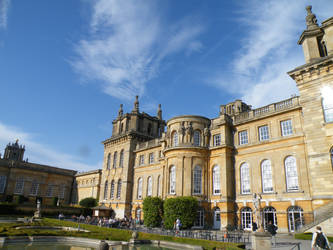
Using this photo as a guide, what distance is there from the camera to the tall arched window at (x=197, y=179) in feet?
97.6

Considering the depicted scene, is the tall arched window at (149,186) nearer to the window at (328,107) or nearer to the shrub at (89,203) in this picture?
the shrub at (89,203)

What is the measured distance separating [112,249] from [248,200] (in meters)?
15.1

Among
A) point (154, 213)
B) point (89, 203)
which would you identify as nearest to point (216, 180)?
point (154, 213)

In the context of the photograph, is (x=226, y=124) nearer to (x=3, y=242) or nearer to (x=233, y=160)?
(x=233, y=160)

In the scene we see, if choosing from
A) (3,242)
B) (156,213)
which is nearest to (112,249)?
(3,242)

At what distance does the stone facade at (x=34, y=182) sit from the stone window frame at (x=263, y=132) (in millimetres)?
44000

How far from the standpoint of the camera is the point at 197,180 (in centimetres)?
3014

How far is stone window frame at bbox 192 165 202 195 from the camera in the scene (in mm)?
29688

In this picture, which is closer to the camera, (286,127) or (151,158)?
(286,127)

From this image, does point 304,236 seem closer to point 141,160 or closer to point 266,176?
point 266,176

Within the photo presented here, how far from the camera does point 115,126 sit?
49281mm

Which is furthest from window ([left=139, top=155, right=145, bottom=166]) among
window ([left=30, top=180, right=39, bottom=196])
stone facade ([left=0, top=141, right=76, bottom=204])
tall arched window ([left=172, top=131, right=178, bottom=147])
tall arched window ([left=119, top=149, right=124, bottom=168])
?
window ([left=30, top=180, right=39, bottom=196])

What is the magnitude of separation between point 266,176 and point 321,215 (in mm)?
6931

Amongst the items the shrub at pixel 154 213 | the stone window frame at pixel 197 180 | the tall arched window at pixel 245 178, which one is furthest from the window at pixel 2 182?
the tall arched window at pixel 245 178
